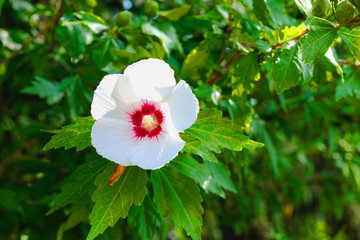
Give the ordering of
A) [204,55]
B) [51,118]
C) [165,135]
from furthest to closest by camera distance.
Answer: [51,118] < [204,55] < [165,135]

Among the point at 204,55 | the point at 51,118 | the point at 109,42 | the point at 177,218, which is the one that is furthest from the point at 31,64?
the point at 177,218

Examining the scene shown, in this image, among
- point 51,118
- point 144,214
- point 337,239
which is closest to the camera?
point 144,214

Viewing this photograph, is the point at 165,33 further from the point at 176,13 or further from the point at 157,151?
the point at 157,151

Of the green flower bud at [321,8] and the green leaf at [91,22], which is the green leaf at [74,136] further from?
the green flower bud at [321,8]

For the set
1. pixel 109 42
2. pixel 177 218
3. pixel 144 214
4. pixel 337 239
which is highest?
pixel 109 42

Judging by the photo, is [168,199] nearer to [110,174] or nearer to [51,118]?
[110,174]

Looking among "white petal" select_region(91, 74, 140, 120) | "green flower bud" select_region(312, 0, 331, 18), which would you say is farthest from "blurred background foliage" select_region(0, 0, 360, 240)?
"white petal" select_region(91, 74, 140, 120)

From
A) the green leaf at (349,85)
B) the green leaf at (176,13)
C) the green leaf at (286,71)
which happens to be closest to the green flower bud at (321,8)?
the green leaf at (286,71)
